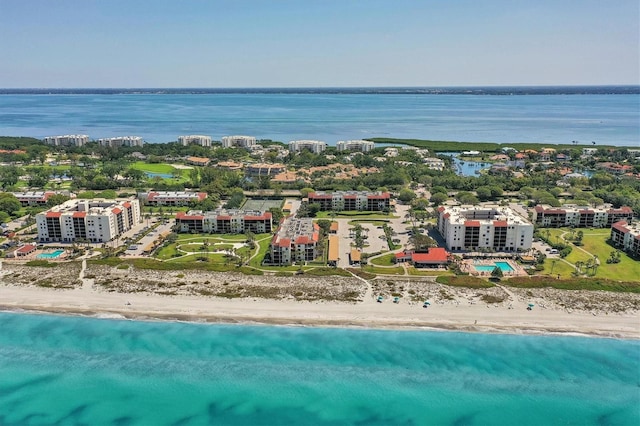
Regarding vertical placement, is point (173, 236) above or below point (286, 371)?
above

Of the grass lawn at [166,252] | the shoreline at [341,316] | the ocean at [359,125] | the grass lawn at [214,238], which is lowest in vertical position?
the shoreline at [341,316]

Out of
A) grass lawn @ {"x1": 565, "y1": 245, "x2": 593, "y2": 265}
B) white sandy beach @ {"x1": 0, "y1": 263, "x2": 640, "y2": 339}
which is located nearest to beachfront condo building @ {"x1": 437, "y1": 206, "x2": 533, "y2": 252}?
grass lawn @ {"x1": 565, "y1": 245, "x2": 593, "y2": 265}

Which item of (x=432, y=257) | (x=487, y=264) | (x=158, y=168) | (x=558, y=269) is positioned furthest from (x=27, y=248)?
(x=158, y=168)

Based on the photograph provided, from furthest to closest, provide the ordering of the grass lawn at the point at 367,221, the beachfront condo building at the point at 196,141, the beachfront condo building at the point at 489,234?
the beachfront condo building at the point at 196,141 → the grass lawn at the point at 367,221 → the beachfront condo building at the point at 489,234

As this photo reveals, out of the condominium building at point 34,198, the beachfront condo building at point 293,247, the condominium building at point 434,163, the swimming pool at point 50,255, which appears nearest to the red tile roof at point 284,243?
the beachfront condo building at point 293,247

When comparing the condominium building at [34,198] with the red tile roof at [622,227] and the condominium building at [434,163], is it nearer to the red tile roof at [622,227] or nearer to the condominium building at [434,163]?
the condominium building at [434,163]

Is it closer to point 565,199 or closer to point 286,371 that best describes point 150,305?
point 286,371

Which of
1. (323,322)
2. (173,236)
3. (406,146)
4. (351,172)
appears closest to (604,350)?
(323,322)
